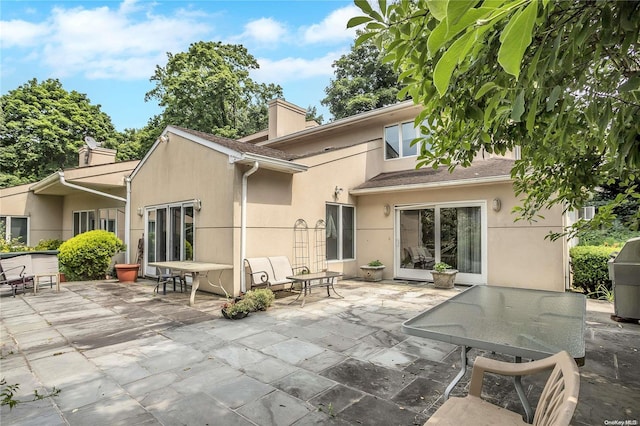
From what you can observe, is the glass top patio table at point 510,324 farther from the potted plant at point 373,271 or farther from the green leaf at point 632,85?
the potted plant at point 373,271

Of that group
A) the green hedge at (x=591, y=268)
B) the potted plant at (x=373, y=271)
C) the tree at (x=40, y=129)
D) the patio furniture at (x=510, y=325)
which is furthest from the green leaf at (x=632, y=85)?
the tree at (x=40, y=129)

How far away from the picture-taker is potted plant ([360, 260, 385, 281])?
9.69m

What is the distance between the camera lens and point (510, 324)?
2.79m

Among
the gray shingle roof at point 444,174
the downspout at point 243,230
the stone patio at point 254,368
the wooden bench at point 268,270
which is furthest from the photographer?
the gray shingle roof at point 444,174

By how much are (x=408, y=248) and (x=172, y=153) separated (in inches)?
298

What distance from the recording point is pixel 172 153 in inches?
365

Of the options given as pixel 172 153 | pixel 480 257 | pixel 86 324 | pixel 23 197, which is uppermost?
pixel 172 153

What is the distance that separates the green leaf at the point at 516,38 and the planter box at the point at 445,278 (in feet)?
27.7

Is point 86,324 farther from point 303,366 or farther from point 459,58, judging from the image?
point 459,58

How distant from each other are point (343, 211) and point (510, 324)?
7586mm

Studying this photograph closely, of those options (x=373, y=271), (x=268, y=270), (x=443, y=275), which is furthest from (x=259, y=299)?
(x=443, y=275)

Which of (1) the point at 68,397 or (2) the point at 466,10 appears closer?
(2) the point at 466,10

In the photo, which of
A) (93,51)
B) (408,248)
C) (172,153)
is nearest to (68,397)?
(172,153)

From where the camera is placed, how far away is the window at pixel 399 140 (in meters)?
10.8
